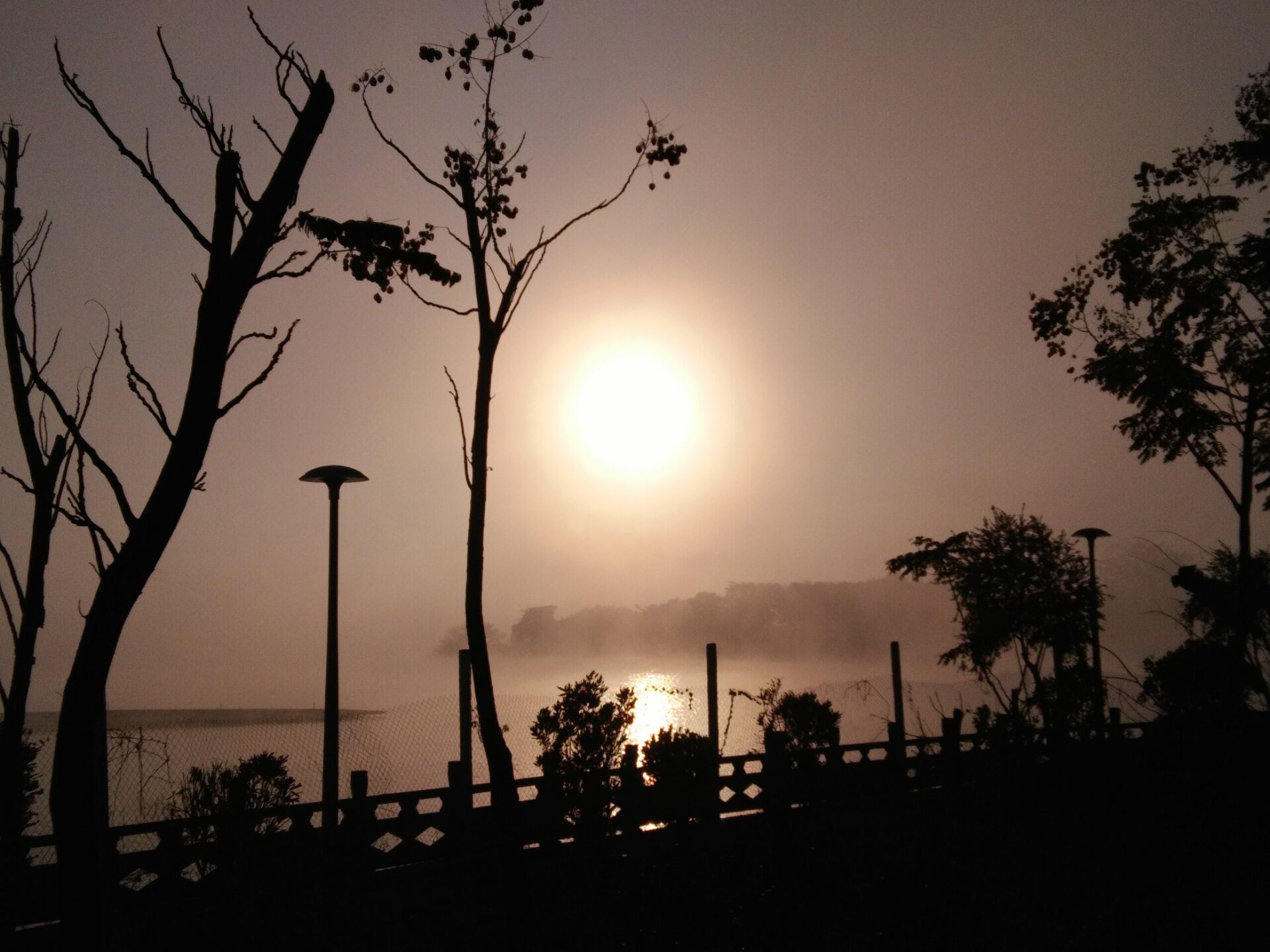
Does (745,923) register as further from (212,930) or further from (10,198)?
(10,198)

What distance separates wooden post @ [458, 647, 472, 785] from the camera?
10008 millimetres

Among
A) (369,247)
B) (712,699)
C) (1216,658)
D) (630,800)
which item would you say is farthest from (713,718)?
(1216,658)

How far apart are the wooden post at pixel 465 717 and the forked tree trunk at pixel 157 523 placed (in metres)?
6.80

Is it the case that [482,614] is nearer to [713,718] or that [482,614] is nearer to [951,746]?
[713,718]

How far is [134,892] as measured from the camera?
739 centimetres

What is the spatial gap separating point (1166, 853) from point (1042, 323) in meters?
12.3

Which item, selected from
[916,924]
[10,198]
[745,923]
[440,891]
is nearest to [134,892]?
[440,891]

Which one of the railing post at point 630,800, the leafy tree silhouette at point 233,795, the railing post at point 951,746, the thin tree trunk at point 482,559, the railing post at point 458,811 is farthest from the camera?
the railing post at point 951,746

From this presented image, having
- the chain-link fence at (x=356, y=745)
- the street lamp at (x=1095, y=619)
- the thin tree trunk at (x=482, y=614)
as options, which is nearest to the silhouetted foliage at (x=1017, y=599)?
the street lamp at (x=1095, y=619)

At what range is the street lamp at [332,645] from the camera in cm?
1014

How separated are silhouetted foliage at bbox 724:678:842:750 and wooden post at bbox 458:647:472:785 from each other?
6.31m

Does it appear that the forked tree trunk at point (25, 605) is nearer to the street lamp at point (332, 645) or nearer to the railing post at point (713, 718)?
the street lamp at point (332, 645)

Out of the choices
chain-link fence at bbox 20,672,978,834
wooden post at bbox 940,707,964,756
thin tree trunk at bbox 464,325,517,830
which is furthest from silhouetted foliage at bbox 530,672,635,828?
wooden post at bbox 940,707,964,756

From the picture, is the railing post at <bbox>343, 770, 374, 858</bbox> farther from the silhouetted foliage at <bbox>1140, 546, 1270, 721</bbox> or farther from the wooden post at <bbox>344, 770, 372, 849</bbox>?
the silhouetted foliage at <bbox>1140, 546, 1270, 721</bbox>
